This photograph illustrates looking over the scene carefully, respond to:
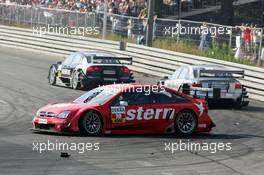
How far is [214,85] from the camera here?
23906 mm

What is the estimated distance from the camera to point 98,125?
17.3m

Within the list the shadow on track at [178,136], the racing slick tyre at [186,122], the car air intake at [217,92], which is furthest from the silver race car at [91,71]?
the racing slick tyre at [186,122]

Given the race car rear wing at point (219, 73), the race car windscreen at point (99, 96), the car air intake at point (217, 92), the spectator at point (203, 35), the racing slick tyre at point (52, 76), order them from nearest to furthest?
the race car windscreen at point (99, 96), the car air intake at point (217, 92), the race car rear wing at point (219, 73), the racing slick tyre at point (52, 76), the spectator at point (203, 35)

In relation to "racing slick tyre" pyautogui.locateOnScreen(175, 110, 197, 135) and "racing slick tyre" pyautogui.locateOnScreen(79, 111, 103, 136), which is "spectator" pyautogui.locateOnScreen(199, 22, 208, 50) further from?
"racing slick tyre" pyautogui.locateOnScreen(79, 111, 103, 136)

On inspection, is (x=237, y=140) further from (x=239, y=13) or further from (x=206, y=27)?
(x=239, y=13)

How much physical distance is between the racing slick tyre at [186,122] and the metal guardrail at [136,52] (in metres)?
9.50

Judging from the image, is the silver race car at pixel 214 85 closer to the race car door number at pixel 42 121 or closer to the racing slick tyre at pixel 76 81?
the racing slick tyre at pixel 76 81

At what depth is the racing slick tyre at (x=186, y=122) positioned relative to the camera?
18062 millimetres

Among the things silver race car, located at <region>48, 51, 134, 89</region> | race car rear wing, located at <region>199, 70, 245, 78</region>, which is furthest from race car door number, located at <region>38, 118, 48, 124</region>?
silver race car, located at <region>48, 51, 134, 89</region>

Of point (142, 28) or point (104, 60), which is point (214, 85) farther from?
point (142, 28)

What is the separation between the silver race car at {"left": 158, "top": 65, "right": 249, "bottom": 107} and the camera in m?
23.9

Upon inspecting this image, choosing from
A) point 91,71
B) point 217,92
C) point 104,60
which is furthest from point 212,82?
point 104,60

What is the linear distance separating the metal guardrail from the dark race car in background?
9.54 meters

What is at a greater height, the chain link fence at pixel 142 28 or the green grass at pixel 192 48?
the chain link fence at pixel 142 28
